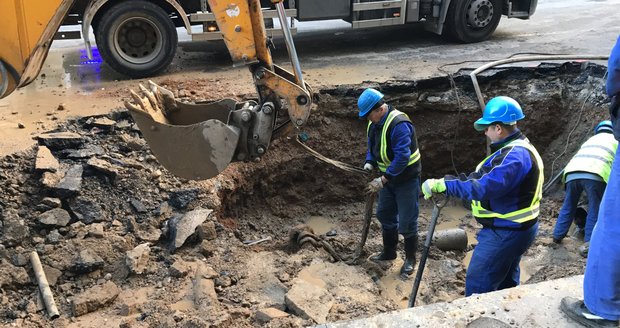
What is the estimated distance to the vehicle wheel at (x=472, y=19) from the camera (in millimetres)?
10203

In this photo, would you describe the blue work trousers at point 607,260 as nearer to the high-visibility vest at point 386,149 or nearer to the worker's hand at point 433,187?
the worker's hand at point 433,187

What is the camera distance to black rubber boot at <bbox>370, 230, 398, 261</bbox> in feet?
20.0

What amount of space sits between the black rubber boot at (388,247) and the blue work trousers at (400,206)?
0.07 meters

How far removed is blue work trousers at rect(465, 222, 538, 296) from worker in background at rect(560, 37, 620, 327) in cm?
77

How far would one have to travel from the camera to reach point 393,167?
5309 mm

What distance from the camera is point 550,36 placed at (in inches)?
419

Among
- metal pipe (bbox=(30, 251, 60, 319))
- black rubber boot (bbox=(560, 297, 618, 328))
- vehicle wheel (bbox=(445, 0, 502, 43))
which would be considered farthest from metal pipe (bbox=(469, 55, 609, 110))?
metal pipe (bbox=(30, 251, 60, 319))

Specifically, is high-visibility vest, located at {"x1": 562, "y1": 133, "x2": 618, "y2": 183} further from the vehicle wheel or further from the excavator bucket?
the vehicle wheel

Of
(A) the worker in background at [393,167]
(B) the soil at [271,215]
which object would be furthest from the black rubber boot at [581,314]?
(A) the worker in background at [393,167]

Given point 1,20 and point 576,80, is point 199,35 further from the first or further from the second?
point 576,80

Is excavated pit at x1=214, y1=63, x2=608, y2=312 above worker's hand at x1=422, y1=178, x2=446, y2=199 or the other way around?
the other way around

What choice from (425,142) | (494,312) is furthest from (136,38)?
(494,312)

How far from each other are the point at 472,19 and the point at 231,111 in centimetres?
725

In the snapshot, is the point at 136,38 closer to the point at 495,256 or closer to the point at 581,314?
the point at 495,256
